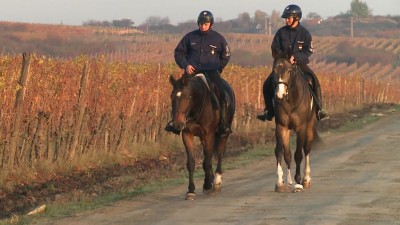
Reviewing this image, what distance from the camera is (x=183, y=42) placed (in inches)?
595

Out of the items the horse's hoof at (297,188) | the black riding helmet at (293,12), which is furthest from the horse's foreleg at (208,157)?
the black riding helmet at (293,12)

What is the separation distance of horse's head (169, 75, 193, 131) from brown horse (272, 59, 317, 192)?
4.14 feet

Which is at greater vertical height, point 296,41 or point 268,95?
point 296,41

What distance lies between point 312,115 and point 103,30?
92.6 meters

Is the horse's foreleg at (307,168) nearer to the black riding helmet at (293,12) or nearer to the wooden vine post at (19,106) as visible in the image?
the black riding helmet at (293,12)

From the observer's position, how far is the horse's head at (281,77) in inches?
557

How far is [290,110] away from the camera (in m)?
14.7

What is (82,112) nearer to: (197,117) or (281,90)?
(197,117)

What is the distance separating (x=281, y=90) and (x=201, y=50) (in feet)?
4.99

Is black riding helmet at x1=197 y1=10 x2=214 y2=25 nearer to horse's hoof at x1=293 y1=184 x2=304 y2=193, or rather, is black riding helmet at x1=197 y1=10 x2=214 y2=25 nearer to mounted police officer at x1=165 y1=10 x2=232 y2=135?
mounted police officer at x1=165 y1=10 x2=232 y2=135

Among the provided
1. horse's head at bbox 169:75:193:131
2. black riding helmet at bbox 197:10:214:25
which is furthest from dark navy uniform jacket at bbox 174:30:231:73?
horse's head at bbox 169:75:193:131

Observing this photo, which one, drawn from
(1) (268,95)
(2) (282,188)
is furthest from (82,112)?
(2) (282,188)

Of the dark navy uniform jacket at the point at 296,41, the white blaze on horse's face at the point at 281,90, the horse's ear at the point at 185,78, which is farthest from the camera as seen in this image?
the dark navy uniform jacket at the point at 296,41

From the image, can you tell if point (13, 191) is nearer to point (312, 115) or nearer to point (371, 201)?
point (312, 115)
